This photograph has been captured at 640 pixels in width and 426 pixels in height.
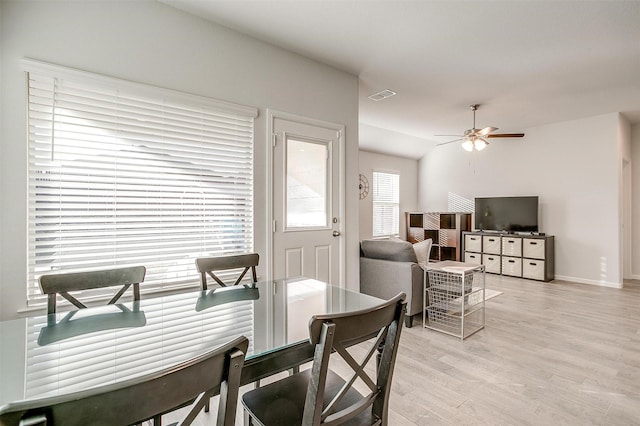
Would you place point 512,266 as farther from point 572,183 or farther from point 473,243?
point 572,183

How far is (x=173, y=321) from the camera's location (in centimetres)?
149

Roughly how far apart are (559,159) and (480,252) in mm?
2181

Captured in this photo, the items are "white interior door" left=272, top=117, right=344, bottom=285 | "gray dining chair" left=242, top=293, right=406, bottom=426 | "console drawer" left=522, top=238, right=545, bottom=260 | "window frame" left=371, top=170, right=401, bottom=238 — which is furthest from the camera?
"window frame" left=371, top=170, right=401, bottom=238

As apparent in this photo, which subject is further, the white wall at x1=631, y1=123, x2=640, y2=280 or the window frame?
the window frame

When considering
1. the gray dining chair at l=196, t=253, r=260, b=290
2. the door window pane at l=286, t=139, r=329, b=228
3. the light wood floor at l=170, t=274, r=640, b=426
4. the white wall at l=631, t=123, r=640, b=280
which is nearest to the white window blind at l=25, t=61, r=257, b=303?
the door window pane at l=286, t=139, r=329, b=228

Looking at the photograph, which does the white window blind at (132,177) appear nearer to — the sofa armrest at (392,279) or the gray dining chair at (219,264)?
the gray dining chair at (219,264)

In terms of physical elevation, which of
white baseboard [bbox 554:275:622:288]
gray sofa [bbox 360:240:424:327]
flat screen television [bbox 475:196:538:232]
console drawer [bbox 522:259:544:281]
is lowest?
white baseboard [bbox 554:275:622:288]

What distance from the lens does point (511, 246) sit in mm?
5961

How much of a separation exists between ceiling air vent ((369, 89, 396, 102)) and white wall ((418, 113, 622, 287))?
3.51 meters

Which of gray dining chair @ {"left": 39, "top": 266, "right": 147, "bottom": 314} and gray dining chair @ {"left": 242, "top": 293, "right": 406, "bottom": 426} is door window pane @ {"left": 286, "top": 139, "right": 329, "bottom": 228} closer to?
gray dining chair @ {"left": 39, "top": 266, "right": 147, "bottom": 314}

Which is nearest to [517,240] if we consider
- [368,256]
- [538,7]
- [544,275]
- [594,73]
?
[544,275]

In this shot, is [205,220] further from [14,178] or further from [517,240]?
[517,240]

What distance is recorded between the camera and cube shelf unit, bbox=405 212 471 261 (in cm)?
702

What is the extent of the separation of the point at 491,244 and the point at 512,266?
0.54m
